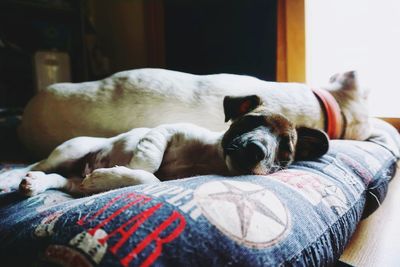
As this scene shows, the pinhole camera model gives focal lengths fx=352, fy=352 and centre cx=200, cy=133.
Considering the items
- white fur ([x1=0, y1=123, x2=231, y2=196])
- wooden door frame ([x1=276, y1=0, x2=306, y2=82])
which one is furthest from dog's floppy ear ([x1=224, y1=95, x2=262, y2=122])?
wooden door frame ([x1=276, y1=0, x2=306, y2=82])

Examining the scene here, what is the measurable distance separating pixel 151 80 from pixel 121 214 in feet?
4.29

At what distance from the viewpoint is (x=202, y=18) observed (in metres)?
2.98

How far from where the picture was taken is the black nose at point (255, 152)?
1086 mm

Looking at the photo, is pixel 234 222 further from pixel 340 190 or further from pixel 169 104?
pixel 169 104

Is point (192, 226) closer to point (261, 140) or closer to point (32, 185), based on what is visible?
point (261, 140)

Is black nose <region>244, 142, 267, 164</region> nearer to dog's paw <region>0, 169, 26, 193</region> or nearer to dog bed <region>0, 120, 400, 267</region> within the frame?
A: dog bed <region>0, 120, 400, 267</region>

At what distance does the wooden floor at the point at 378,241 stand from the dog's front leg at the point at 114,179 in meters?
0.64

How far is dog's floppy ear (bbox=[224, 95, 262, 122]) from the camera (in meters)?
1.41

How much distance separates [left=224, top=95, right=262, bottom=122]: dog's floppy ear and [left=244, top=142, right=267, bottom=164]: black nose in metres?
0.34

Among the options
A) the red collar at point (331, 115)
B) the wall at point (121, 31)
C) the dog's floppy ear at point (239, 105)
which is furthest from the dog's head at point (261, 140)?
the wall at point (121, 31)

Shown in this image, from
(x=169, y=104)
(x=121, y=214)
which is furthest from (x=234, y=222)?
(x=169, y=104)

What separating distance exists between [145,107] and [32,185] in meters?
0.78

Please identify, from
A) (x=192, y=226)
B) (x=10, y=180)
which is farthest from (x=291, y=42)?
(x=192, y=226)

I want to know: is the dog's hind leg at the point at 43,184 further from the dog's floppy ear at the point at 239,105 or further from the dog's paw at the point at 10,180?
the dog's floppy ear at the point at 239,105
